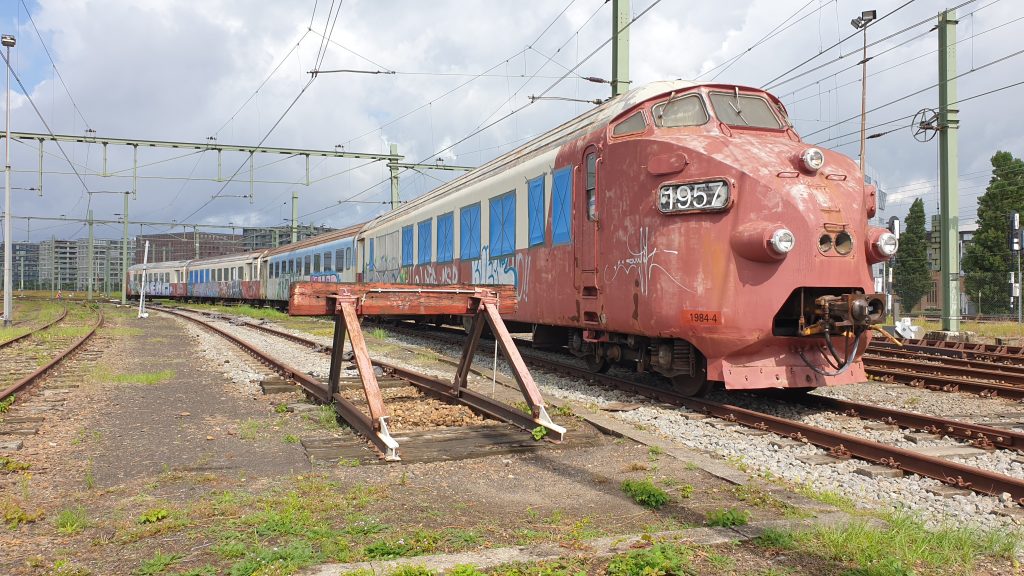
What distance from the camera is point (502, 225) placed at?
41.2 ft

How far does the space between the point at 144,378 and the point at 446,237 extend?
6643mm

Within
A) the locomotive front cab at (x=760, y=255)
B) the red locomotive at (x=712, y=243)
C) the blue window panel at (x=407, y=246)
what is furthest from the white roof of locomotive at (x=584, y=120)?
the blue window panel at (x=407, y=246)

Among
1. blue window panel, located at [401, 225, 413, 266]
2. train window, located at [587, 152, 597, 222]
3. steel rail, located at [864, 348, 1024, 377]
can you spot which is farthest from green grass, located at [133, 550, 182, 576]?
blue window panel, located at [401, 225, 413, 266]

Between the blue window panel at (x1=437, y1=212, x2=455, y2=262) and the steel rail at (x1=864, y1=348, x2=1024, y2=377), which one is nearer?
the steel rail at (x1=864, y1=348, x2=1024, y2=377)

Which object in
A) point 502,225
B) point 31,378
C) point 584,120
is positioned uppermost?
point 584,120

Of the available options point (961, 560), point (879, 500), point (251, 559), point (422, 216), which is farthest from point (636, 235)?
point (422, 216)

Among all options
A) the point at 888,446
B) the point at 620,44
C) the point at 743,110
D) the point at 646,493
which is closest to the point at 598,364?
the point at 743,110

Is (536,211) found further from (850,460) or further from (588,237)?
(850,460)

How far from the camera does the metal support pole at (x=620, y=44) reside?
617 inches

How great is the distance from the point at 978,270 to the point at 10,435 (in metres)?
54.0

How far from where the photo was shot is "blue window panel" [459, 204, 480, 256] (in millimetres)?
13780

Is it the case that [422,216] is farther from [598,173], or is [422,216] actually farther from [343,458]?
[343,458]

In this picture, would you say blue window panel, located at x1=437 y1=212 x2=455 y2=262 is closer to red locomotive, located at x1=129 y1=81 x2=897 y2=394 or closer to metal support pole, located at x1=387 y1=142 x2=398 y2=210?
red locomotive, located at x1=129 y1=81 x2=897 y2=394

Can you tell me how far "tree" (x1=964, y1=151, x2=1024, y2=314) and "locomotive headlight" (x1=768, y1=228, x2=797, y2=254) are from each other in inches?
1832
